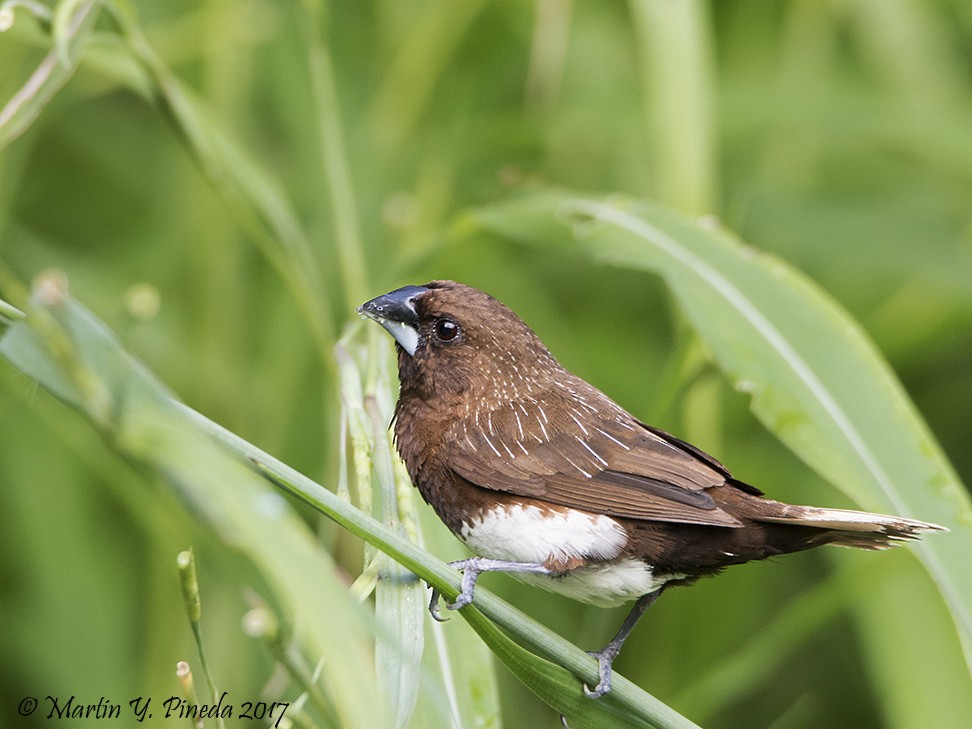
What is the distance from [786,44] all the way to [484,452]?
8.16ft

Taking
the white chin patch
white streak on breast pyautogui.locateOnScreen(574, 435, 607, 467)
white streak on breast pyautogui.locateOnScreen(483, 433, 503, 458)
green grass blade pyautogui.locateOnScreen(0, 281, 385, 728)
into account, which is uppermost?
the white chin patch

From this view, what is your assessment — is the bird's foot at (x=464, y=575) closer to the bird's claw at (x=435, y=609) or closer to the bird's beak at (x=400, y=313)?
the bird's claw at (x=435, y=609)

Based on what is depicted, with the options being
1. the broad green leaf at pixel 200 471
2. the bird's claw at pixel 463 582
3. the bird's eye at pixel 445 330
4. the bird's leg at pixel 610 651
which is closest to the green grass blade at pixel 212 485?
the broad green leaf at pixel 200 471

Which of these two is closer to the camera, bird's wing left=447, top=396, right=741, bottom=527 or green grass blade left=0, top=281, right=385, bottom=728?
green grass blade left=0, top=281, right=385, bottom=728

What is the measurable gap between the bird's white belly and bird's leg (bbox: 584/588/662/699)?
0.07 m

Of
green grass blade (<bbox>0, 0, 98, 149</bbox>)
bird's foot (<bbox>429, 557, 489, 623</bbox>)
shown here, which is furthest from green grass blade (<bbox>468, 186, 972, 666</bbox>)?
green grass blade (<bbox>0, 0, 98, 149</bbox>)

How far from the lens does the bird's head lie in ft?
6.91

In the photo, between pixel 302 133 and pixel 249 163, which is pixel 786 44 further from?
pixel 249 163

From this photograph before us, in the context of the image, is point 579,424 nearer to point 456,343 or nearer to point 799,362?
point 456,343

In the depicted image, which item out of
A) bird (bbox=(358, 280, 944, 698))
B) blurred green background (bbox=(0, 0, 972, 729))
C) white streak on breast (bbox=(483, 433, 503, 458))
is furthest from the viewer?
blurred green background (bbox=(0, 0, 972, 729))

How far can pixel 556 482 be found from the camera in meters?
1.96

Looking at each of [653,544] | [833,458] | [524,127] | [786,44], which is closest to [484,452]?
[653,544]

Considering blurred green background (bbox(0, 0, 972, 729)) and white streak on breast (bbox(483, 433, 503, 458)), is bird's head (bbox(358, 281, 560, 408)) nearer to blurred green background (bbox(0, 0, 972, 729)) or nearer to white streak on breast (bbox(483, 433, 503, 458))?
white streak on breast (bbox(483, 433, 503, 458))

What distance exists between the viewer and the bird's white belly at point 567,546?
75.1 inches
